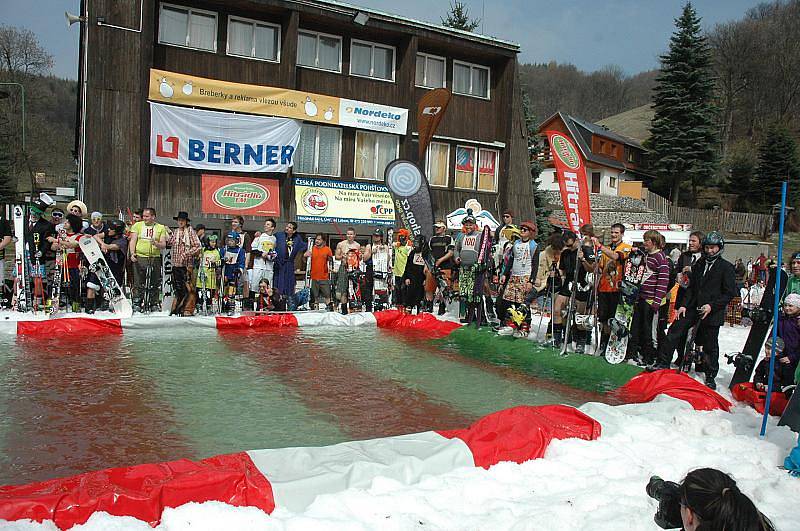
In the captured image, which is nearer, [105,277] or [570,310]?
[570,310]

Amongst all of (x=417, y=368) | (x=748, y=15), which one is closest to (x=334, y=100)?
(x=417, y=368)

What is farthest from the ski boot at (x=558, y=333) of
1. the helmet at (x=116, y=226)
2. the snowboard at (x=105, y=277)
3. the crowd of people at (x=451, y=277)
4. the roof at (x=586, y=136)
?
the roof at (x=586, y=136)

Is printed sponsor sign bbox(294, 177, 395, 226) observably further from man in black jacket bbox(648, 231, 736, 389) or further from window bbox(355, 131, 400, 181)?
man in black jacket bbox(648, 231, 736, 389)

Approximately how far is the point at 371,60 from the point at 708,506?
1937 centimetres

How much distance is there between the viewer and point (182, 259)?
11070 mm

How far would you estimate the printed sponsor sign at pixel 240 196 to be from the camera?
669 inches

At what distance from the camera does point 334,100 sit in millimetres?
18750

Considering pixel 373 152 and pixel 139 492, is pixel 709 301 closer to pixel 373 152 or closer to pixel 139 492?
pixel 139 492

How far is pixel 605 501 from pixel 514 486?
587mm

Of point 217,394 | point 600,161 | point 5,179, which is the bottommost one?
point 217,394

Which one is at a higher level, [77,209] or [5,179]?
[5,179]

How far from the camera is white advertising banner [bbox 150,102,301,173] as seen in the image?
16297 millimetres

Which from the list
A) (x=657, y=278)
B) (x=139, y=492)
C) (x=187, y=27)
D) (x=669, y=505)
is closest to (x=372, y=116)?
(x=187, y=27)

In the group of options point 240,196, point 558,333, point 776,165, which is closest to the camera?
point 558,333
